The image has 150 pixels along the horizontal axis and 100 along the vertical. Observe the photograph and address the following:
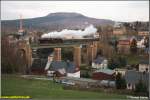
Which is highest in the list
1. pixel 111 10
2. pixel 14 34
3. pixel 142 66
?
pixel 111 10

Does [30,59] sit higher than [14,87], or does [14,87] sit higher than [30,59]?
[30,59]

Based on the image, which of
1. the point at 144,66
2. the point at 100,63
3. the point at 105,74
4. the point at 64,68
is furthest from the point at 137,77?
the point at 64,68

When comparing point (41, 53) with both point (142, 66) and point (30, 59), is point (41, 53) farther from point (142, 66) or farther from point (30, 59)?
point (142, 66)

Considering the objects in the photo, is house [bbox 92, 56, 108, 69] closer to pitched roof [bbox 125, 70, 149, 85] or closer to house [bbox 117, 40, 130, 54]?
house [bbox 117, 40, 130, 54]

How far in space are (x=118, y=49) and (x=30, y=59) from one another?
1.24 metres

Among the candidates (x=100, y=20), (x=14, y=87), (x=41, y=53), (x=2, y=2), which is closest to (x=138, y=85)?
(x=100, y=20)

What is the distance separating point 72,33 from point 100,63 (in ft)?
1.87

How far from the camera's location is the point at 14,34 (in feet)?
15.0

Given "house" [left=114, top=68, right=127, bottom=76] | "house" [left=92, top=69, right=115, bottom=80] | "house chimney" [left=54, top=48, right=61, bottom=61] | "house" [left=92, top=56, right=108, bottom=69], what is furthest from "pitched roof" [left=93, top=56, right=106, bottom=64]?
"house chimney" [left=54, top=48, right=61, bottom=61]

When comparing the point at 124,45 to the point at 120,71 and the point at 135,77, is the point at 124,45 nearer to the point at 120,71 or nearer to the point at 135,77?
the point at 120,71

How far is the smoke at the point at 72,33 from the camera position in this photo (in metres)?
4.53

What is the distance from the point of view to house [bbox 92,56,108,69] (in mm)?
4484

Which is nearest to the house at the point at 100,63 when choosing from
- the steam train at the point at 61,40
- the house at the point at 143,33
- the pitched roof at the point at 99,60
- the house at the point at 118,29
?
the pitched roof at the point at 99,60

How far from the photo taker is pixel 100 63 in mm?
4500
